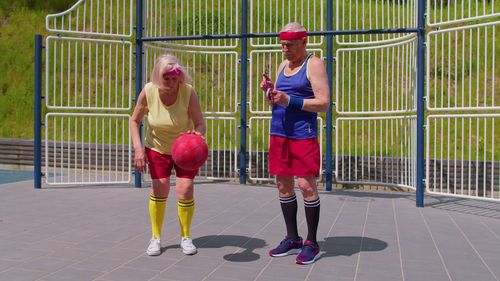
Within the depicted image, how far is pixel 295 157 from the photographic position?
408 cm

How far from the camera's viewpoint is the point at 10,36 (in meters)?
18.6

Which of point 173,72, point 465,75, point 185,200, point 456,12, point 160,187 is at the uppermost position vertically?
point 456,12

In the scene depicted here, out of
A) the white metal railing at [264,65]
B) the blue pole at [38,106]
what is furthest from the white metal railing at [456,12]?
the blue pole at [38,106]

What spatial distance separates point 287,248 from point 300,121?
42.9 inches

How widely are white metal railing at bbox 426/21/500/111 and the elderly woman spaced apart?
3974 millimetres

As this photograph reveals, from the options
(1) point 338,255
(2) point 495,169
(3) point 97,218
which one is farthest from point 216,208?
(2) point 495,169

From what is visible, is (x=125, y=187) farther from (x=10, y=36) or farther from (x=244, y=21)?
(x=10, y=36)

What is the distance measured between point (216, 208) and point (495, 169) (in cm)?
443

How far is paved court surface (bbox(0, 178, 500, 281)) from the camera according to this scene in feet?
12.4

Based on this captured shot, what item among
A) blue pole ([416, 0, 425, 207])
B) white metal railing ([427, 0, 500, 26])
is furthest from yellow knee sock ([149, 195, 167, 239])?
white metal railing ([427, 0, 500, 26])

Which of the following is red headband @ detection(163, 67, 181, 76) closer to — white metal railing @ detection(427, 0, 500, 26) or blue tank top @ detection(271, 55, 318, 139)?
blue tank top @ detection(271, 55, 318, 139)

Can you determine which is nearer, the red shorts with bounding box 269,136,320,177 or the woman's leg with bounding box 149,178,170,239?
the red shorts with bounding box 269,136,320,177

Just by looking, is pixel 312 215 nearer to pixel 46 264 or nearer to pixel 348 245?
pixel 348 245

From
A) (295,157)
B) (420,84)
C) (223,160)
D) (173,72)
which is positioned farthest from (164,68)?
(223,160)
